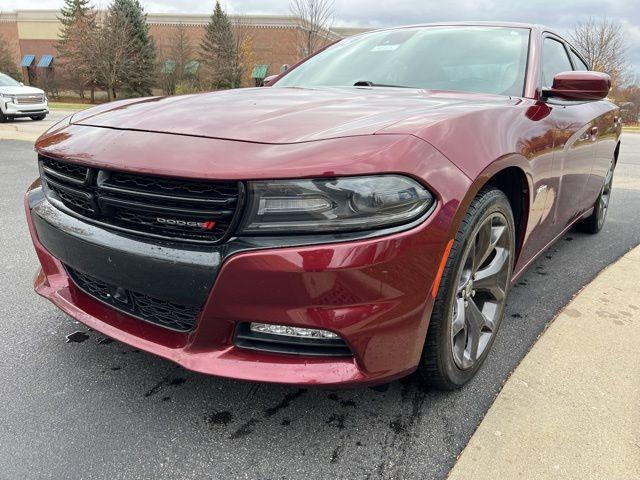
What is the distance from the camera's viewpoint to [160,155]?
1.54 m

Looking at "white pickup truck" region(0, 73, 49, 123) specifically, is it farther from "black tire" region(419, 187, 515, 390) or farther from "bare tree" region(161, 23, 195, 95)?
"bare tree" region(161, 23, 195, 95)

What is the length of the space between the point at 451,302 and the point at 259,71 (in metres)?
43.8

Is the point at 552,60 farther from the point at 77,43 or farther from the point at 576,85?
the point at 77,43

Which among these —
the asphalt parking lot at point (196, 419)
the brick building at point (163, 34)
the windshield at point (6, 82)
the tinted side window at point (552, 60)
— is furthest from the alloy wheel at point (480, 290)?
the brick building at point (163, 34)

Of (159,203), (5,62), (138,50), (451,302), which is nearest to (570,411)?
(451,302)

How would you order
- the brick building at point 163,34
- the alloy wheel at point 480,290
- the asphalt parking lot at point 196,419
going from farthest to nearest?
the brick building at point 163,34, the alloy wheel at point 480,290, the asphalt parking lot at point 196,419

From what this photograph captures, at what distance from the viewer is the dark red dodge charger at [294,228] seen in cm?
142

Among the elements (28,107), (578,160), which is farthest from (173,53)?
(578,160)

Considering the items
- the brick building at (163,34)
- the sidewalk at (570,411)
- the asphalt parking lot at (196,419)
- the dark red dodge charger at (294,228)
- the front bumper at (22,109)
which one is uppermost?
the brick building at (163,34)

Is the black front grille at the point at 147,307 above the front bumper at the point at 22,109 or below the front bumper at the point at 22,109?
above

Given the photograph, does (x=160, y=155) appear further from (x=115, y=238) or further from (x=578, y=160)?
(x=578, y=160)

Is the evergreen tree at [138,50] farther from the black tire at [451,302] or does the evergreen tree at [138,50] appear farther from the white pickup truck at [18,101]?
the black tire at [451,302]

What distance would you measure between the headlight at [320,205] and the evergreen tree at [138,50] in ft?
129

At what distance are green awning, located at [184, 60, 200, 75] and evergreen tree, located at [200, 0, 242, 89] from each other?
70 centimetres
